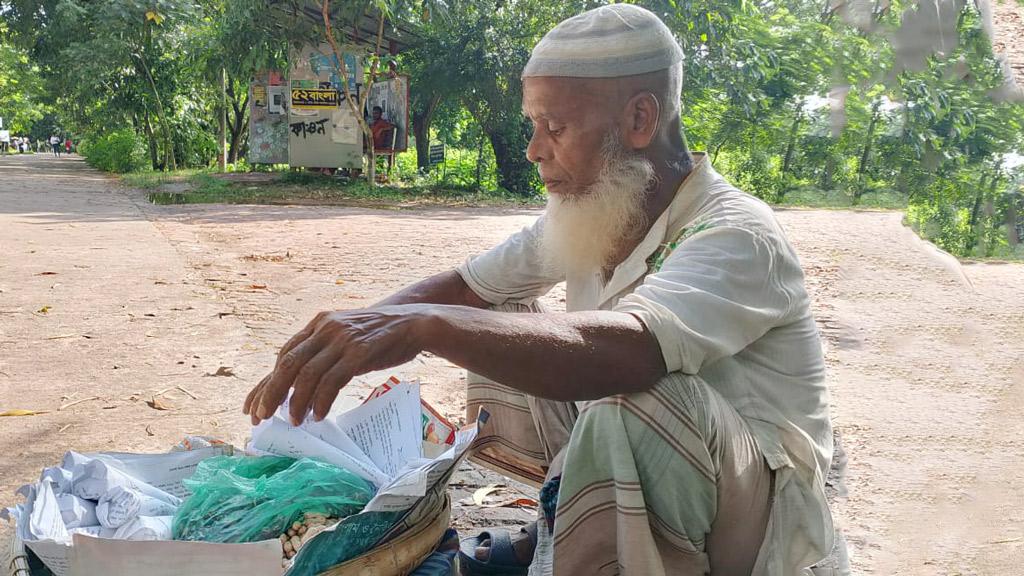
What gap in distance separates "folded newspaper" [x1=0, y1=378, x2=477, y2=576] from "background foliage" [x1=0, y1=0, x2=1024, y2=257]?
9.30 metres

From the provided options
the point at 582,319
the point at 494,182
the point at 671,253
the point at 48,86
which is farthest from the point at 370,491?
the point at 48,86

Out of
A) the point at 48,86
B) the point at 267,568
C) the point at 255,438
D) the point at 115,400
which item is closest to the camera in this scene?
the point at 267,568

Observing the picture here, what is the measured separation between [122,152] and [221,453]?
22.9m

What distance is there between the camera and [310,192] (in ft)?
47.2

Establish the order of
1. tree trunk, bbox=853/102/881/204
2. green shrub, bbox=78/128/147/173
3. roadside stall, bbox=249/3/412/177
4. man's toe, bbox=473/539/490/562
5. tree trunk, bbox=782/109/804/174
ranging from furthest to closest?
1. green shrub, bbox=78/128/147/173
2. roadside stall, bbox=249/3/412/177
3. tree trunk, bbox=782/109/804/174
4. tree trunk, bbox=853/102/881/204
5. man's toe, bbox=473/539/490/562

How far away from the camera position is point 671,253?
5.84 feet

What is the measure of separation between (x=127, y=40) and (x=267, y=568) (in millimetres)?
19940

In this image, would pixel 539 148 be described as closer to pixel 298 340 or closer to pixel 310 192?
pixel 298 340

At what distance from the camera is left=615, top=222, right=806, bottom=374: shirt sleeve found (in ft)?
5.07

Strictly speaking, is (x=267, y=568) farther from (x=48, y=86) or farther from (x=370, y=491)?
(x=48, y=86)

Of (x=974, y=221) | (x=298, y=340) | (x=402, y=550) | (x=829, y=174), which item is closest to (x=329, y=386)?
(x=298, y=340)

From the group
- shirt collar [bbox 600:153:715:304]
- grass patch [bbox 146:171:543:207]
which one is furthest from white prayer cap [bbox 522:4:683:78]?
grass patch [bbox 146:171:543:207]

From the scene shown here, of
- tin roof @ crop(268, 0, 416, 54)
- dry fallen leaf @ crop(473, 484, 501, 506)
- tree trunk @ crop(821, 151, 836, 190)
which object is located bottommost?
dry fallen leaf @ crop(473, 484, 501, 506)

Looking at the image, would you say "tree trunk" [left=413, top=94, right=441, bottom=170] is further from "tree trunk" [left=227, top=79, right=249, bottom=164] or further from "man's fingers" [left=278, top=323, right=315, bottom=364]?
"man's fingers" [left=278, top=323, right=315, bottom=364]
